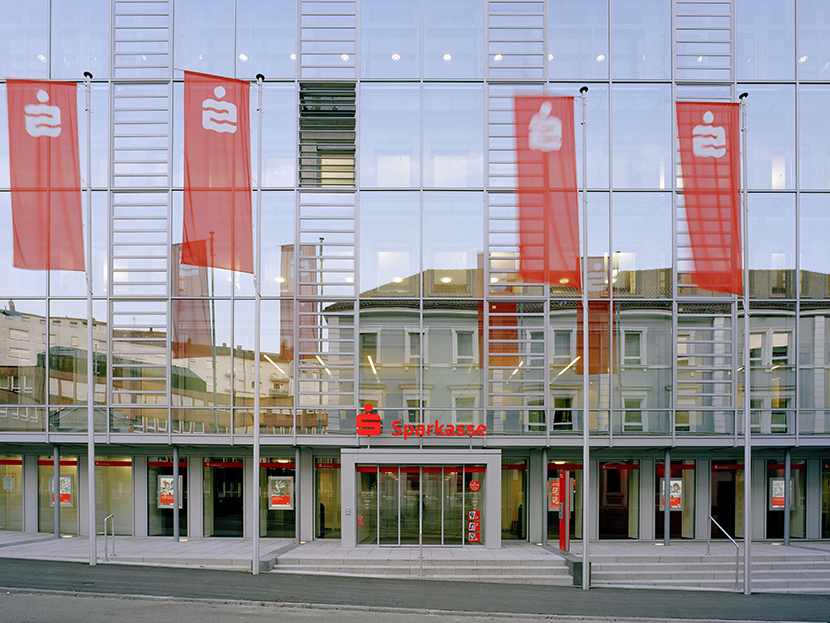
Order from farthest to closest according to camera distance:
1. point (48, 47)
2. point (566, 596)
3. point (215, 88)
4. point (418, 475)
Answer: point (48, 47) < point (418, 475) < point (215, 88) < point (566, 596)

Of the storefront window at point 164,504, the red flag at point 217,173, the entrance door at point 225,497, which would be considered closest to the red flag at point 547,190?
the red flag at point 217,173

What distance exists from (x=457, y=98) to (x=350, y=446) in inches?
471

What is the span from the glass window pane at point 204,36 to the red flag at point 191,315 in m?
6.17

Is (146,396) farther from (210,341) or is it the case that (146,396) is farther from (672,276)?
(672,276)

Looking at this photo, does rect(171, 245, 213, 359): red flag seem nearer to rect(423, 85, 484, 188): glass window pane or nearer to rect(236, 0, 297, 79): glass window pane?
rect(236, 0, 297, 79): glass window pane

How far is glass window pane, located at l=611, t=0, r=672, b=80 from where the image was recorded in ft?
66.3

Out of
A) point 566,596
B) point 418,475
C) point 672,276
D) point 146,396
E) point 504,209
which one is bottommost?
point 566,596

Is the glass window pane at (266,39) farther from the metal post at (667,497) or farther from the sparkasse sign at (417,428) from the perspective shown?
the metal post at (667,497)

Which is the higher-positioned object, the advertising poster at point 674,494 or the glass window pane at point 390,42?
the glass window pane at point 390,42

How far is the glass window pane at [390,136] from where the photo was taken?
794 inches

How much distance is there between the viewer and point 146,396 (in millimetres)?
19969

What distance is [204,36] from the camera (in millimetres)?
20359

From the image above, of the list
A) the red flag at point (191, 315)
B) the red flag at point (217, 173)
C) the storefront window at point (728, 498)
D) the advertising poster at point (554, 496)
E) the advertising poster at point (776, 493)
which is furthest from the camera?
the advertising poster at point (776, 493)

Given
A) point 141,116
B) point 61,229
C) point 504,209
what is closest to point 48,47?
point 141,116
